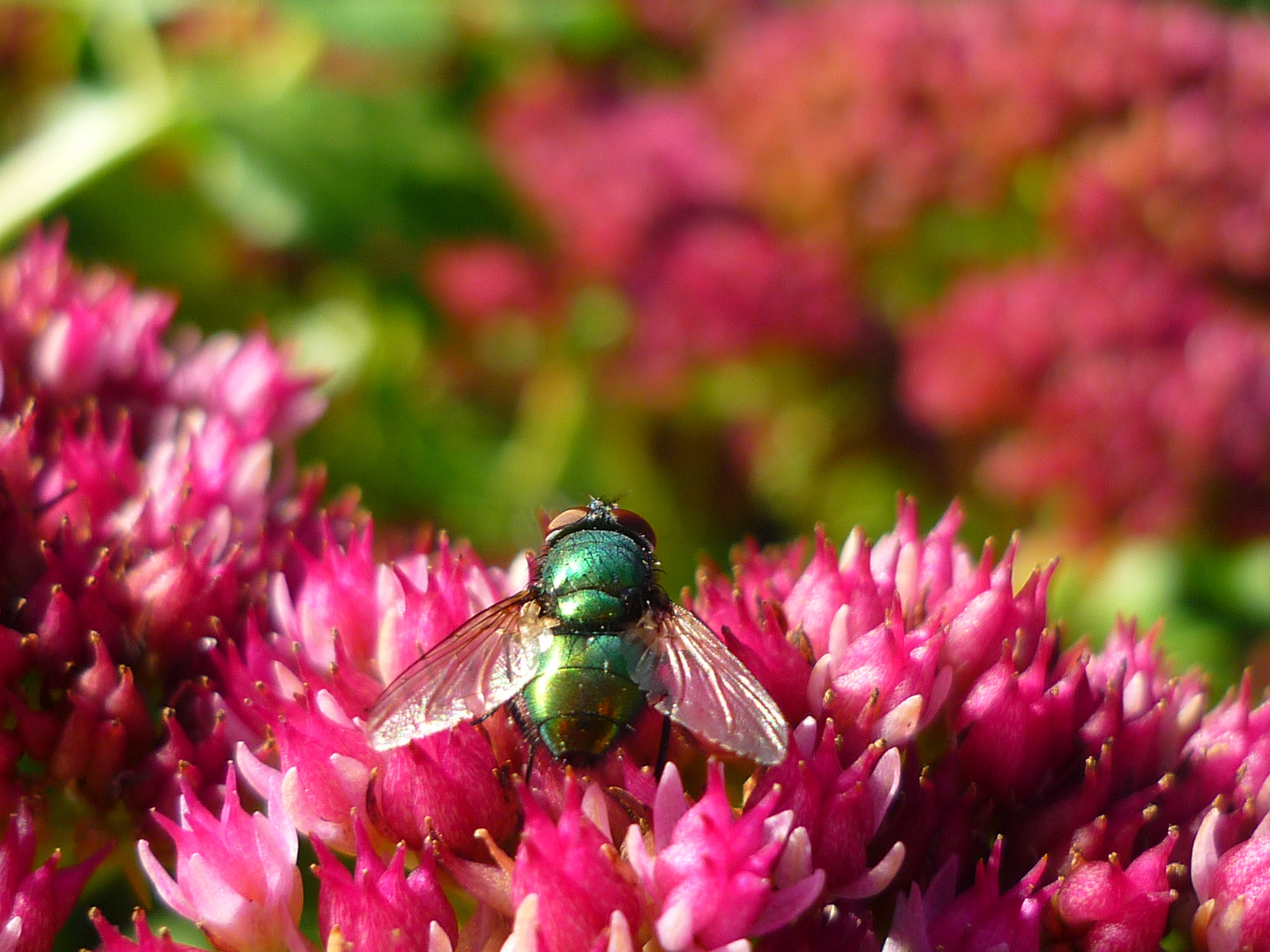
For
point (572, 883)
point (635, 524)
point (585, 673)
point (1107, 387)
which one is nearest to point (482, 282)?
point (1107, 387)

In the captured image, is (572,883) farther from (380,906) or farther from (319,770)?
(319,770)

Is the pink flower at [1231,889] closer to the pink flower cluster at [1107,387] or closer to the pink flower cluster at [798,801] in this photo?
the pink flower cluster at [798,801]

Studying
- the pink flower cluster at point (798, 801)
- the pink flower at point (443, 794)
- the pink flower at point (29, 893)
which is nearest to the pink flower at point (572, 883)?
the pink flower cluster at point (798, 801)

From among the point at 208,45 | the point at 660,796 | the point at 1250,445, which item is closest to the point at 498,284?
the point at 208,45

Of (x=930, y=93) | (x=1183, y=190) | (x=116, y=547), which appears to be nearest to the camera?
(x=116, y=547)

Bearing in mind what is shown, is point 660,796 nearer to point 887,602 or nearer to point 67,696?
point 887,602

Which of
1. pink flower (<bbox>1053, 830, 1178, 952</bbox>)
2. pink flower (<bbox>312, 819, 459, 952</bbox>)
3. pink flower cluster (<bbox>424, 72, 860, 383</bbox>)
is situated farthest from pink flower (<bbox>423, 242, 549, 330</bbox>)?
pink flower (<bbox>1053, 830, 1178, 952</bbox>)
